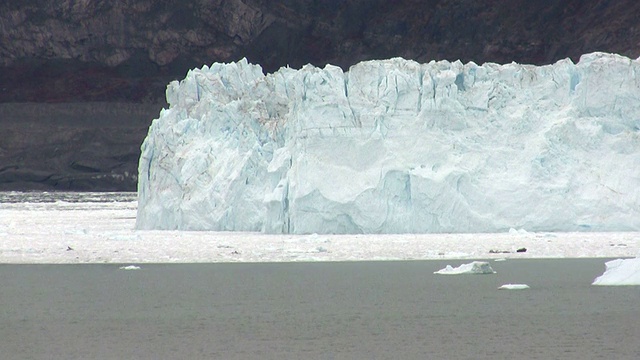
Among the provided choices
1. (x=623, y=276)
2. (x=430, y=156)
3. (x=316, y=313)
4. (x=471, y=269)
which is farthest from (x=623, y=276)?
(x=430, y=156)

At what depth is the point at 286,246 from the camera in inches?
635

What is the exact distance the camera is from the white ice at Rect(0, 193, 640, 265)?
14938 millimetres

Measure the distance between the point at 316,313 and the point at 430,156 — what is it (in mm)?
8746

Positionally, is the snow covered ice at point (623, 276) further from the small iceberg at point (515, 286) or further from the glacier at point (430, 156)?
the glacier at point (430, 156)

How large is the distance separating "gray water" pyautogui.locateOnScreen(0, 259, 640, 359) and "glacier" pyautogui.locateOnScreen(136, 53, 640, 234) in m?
4.31

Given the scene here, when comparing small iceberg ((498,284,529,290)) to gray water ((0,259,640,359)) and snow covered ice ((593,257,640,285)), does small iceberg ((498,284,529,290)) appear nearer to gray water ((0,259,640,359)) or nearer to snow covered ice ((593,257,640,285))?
A: gray water ((0,259,640,359))

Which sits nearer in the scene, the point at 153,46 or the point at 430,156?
the point at 430,156

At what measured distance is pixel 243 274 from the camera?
13164mm

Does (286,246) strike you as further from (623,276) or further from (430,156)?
(623,276)

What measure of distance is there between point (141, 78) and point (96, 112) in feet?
13.0

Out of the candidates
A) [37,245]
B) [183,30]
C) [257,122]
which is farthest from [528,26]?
[37,245]

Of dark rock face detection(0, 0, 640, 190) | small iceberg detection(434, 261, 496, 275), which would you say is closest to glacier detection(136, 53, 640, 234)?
small iceberg detection(434, 261, 496, 275)

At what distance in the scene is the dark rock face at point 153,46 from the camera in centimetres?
6259

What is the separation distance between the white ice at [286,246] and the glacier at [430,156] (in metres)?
0.45
